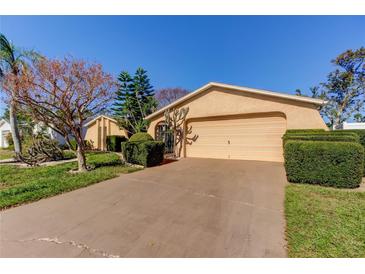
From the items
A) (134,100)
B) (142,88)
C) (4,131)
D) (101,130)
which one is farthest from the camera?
(4,131)

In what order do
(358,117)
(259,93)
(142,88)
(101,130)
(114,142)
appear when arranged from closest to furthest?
1. (259,93)
2. (114,142)
3. (101,130)
4. (142,88)
5. (358,117)

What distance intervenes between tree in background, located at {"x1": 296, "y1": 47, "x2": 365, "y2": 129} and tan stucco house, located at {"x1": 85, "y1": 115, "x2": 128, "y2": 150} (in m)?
23.4

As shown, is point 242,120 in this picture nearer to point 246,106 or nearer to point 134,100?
point 246,106

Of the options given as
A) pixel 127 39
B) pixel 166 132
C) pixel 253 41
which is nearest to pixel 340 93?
pixel 253 41

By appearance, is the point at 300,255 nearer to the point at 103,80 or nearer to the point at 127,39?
the point at 103,80

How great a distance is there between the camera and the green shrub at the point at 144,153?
9.09 meters

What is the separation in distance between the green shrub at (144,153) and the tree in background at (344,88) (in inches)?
714

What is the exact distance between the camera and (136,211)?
3.77m

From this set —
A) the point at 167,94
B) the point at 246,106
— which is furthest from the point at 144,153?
the point at 167,94

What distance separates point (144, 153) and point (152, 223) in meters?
6.10

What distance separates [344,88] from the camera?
19656 mm

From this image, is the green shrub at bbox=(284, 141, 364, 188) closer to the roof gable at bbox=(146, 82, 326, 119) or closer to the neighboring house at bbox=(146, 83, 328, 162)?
the neighboring house at bbox=(146, 83, 328, 162)

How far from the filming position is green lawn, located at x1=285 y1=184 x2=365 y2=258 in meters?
2.40

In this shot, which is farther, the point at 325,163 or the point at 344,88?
the point at 344,88
